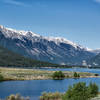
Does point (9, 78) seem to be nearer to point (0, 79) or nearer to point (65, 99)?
point (0, 79)

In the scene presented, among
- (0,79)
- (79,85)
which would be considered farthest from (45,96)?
(0,79)

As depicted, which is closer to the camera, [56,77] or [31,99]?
[31,99]

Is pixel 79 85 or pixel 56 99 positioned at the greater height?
pixel 79 85

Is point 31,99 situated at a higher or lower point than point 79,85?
lower

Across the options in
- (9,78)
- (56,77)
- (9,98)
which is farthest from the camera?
(56,77)

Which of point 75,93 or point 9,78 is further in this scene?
point 9,78

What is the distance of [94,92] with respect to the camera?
57375 millimetres

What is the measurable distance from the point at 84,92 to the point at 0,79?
68248mm

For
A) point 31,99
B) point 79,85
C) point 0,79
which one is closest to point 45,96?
point 31,99

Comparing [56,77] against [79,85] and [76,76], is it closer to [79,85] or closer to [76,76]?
[76,76]

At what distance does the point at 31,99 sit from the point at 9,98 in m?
5.38

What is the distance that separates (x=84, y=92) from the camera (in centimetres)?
4697

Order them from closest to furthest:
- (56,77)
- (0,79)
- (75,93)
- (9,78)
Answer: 1. (75,93)
2. (0,79)
3. (9,78)
4. (56,77)

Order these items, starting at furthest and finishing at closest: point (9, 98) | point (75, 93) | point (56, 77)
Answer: point (56, 77) < point (9, 98) < point (75, 93)
